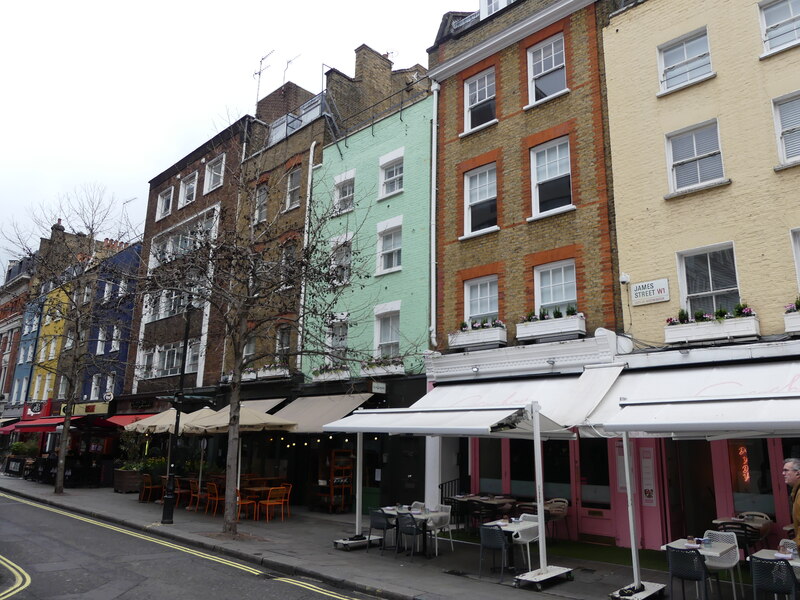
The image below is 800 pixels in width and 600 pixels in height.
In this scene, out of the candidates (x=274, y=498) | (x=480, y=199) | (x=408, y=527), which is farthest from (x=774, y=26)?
(x=274, y=498)

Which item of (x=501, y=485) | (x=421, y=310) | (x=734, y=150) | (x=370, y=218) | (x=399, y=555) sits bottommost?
(x=399, y=555)

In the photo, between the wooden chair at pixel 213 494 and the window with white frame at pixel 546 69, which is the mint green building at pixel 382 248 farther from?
the wooden chair at pixel 213 494

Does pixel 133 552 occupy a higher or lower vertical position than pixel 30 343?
lower

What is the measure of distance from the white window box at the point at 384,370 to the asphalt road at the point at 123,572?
7.26 meters

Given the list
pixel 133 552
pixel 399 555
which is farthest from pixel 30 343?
pixel 399 555

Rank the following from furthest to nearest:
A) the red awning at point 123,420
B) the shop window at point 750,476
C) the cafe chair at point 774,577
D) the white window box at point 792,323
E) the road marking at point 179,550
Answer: the red awning at point 123,420, the shop window at point 750,476, the white window box at point 792,323, the road marking at point 179,550, the cafe chair at point 774,577

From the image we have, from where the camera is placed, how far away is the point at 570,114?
50.8 ft

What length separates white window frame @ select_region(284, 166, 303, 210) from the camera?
23109mm

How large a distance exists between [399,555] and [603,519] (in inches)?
185

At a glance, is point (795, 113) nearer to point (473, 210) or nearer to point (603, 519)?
point (473, 210)

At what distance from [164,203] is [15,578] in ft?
85.1

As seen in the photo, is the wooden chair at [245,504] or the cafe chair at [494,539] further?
the wooden chair at [245,504]

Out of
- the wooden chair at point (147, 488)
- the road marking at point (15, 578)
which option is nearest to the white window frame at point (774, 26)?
the road marking at point (15, 578)

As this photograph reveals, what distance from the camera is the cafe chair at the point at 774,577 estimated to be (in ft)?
22.3
